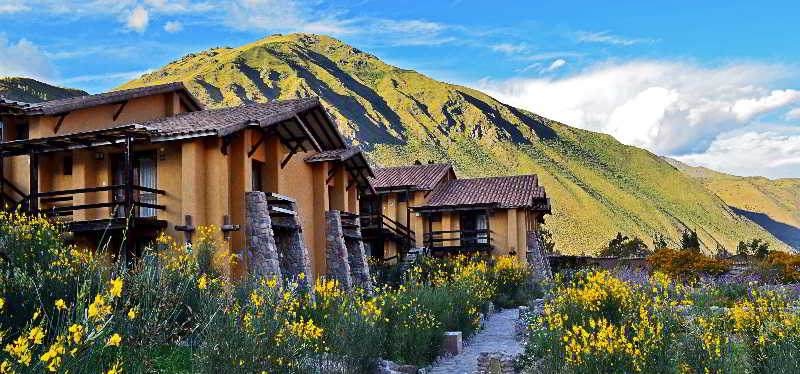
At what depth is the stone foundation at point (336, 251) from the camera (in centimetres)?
2183

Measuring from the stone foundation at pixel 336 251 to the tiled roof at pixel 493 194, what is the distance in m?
11.2

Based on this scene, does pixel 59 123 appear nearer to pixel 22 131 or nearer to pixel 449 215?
pixel 22 131

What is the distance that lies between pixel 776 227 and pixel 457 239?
15441 centimetres

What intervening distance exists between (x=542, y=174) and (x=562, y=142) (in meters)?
26.2

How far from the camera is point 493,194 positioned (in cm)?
3388

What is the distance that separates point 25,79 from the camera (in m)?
72.6

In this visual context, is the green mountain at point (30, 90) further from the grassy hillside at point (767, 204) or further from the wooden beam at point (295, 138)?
the grassy hillside at point (767, 204)

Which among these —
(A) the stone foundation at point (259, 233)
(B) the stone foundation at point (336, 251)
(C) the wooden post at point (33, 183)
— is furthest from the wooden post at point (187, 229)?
(B) the stone foundation at point (336, 251)

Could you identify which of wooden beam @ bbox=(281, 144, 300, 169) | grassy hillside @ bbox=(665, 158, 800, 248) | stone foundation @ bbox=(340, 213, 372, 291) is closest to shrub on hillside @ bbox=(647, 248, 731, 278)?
stone foundation @ bbox=(340, 213, 372, 291)

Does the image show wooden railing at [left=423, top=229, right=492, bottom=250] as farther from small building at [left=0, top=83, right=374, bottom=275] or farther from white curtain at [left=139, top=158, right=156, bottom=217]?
white curtain at [left=139, top=158, right=156, bottom=217]

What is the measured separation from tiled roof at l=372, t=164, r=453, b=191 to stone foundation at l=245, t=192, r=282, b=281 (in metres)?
16.5

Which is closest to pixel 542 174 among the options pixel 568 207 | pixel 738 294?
pixel 568 207

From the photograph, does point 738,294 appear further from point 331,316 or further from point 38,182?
point 38,182

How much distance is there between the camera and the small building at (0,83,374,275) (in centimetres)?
1596
